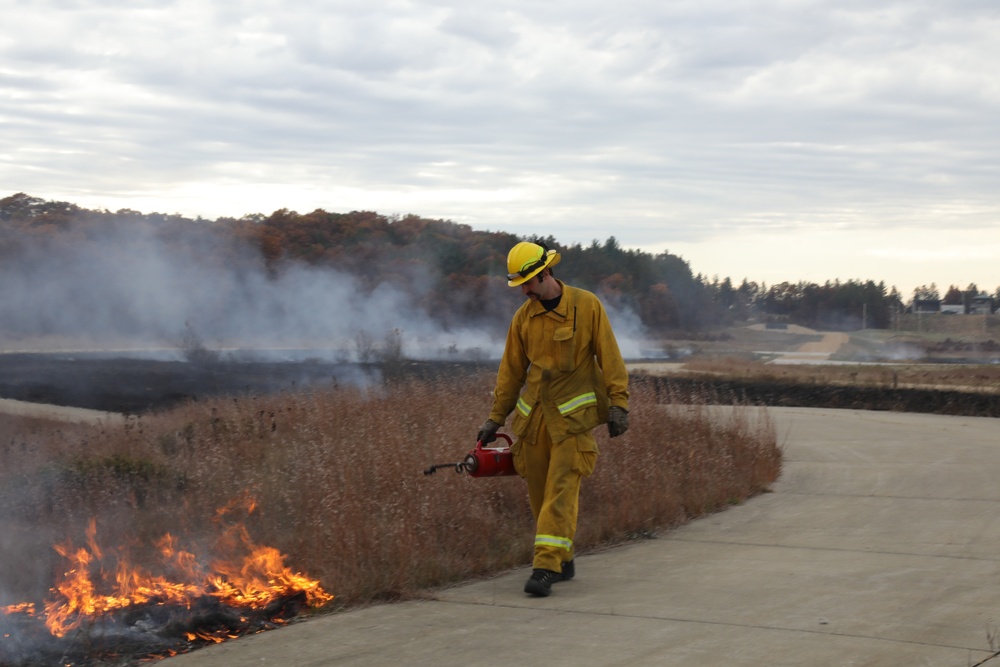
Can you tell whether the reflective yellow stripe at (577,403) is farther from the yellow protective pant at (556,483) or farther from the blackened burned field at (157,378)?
the blackened burned field at (157,378)

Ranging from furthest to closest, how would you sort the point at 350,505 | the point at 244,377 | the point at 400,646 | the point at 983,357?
the point at 983,357, the point at 244,377, the point at 350,505, the point at 400,646

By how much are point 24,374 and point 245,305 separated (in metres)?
12.3

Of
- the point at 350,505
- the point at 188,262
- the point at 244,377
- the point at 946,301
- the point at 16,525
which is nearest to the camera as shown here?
the point at 350,505

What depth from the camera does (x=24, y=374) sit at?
76.3ft

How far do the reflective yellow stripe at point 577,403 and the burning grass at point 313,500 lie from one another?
118 cm

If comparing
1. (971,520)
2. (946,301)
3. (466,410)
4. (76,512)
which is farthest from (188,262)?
(946,301)

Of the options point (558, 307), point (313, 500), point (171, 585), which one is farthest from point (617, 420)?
point (171, 585)

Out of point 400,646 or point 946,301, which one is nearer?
point 400,646

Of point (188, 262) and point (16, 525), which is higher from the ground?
point (188, 262)

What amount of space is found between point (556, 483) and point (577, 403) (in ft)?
1.58

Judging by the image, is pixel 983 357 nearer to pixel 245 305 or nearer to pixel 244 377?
pixel 245 305

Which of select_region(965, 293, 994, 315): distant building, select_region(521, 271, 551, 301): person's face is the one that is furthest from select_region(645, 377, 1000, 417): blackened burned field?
select_region(965, 293, 994, 315): distant building

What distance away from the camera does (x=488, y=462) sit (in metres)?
6.59

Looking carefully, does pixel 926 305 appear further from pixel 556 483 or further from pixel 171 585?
pixel 171 585
